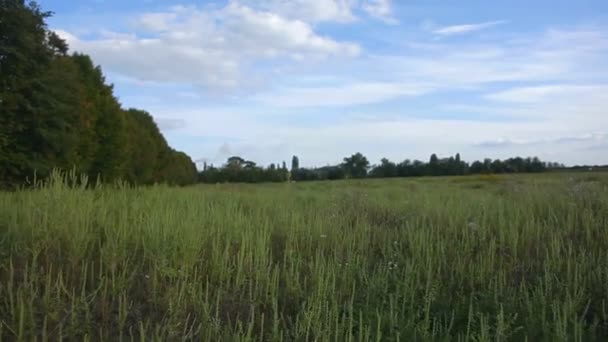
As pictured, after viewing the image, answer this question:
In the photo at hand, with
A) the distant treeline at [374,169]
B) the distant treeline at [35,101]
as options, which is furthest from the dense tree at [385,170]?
the distant treeline at [35,101]

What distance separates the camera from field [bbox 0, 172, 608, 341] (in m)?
3.38

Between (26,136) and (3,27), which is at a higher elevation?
(3,27)

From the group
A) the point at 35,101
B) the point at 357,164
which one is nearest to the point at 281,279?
the point at 35,101

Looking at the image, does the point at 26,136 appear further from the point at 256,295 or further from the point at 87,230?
the point at 256,295

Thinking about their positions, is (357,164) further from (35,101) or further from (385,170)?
(35,101)

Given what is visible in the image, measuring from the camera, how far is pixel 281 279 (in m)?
4.69

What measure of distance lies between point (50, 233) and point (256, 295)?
1.97 meters

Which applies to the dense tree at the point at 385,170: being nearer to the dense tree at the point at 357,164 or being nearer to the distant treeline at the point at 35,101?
the dense tree at the point at 357,164

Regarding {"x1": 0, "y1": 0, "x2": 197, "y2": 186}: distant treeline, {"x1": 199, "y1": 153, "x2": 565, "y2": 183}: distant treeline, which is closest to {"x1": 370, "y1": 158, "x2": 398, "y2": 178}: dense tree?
{"x1": 199, "y1": 153, "x2": 565, "y2": 183}: distant treeline

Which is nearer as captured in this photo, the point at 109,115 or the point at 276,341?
the point at 276,341

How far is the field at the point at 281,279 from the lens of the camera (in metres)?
3.38

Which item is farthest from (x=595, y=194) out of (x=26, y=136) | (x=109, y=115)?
(x=109, y=115)

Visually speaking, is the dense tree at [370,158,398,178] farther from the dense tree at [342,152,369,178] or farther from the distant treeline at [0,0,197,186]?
the distant treeline at [0,0,197,186]

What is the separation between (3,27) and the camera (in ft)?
47.5
